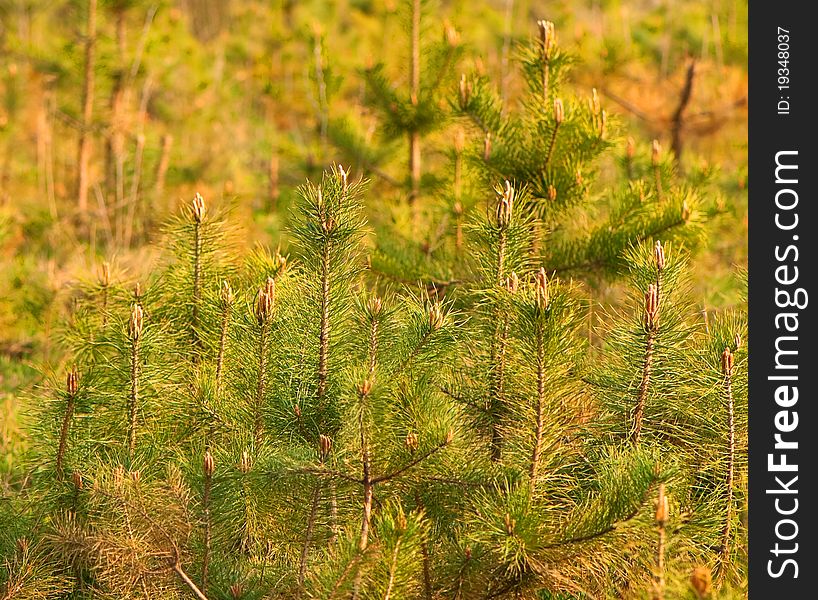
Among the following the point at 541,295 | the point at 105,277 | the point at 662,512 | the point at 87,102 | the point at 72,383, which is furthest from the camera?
the point at 87,102

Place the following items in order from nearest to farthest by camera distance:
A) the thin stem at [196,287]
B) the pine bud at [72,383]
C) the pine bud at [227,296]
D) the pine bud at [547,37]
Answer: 1. the pine bud at [72,383]
2. the pine bud at [227,296]
3. the thin stem at [196,287]
4. the pine bud at [547,37]

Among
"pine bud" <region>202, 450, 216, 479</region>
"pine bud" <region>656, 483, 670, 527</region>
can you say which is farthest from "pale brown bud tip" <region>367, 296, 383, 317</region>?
"pine bud" <region>656, 483, 670, 527</region>

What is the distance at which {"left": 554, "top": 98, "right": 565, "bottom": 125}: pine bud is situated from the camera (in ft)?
8.79

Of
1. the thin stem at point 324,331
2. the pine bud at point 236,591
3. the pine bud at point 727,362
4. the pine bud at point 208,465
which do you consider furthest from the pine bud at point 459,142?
the pine bud at point 236,591

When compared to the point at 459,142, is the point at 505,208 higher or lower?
lower

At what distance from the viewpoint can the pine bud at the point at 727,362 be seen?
2.05 meters

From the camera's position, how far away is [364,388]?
6.02ft

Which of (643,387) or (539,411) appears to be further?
(643,387)

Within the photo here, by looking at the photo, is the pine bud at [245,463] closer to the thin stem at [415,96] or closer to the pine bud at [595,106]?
the pine bud at [595,106]

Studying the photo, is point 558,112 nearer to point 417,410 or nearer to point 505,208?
point 505,208

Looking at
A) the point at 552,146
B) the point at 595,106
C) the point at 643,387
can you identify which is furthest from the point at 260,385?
the point at 595,106
